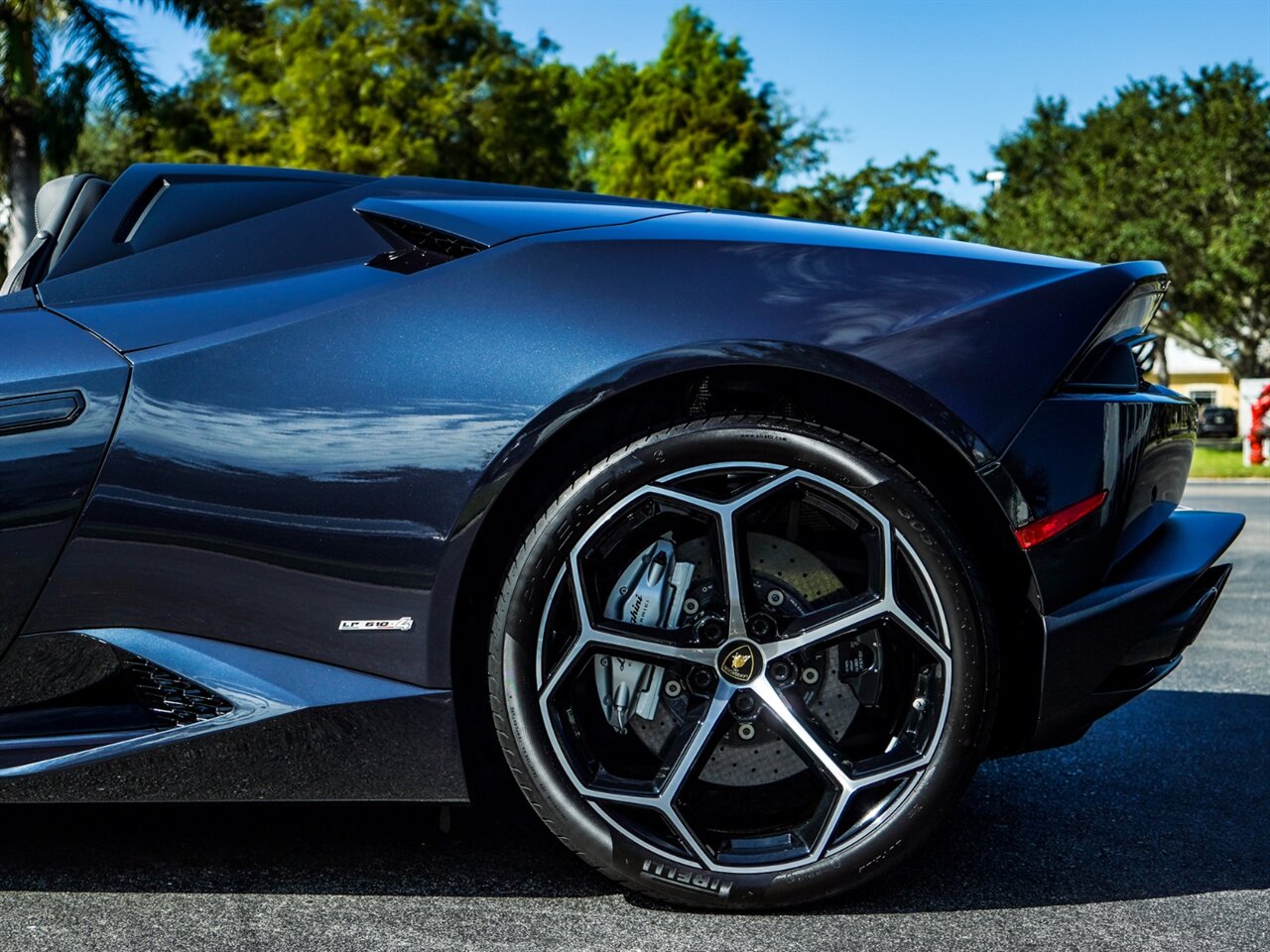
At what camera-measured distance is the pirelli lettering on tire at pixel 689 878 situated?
6.54ft

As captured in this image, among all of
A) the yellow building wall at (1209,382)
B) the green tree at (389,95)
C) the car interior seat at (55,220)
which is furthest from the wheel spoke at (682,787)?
the yellow building wall at (1209,382)

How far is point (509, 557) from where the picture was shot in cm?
208

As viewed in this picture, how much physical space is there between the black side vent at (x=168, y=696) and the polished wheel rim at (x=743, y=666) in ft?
1.72

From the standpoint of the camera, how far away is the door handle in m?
2.02

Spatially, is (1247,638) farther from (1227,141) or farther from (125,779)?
(1227,141)

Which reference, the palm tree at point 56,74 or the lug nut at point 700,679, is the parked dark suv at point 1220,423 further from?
the lug nut at point 700,679

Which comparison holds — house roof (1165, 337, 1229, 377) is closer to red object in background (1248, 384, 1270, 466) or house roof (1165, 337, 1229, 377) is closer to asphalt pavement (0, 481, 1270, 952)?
red object in background (1248, 384, 1270, 466)

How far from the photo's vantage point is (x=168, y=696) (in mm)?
2020

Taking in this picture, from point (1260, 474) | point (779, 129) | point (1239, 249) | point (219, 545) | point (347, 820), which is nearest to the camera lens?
point (219, 545)

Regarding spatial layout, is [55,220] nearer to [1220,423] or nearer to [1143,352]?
[1143,352]

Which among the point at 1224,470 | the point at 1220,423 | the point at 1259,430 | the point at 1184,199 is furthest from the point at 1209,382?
the point at 1224,470

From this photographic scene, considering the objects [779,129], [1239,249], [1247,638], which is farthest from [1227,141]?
[1247,638]

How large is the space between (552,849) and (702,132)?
1231 inches

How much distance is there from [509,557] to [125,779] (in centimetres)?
69
